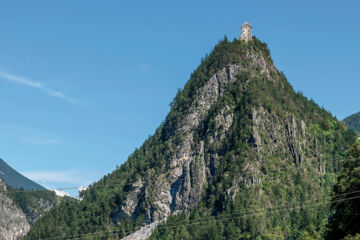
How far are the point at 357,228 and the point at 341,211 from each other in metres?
4.61

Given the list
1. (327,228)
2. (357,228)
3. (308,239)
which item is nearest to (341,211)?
(357,228)

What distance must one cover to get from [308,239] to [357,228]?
58174 millimetres

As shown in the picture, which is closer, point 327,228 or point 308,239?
point 327,228

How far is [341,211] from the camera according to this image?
104 m

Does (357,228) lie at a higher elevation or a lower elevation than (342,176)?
lower

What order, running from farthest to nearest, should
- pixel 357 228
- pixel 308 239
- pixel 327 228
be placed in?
pixel 308 239, pixel 327 228, pixel 357 228

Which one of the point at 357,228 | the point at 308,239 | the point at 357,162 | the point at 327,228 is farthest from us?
the point at 308,239

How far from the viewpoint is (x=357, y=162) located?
109 m

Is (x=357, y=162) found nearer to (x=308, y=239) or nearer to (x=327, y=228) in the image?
(x=327, y=228)

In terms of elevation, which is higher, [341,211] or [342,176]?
[342,176]

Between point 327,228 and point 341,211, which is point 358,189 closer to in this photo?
point 341,211

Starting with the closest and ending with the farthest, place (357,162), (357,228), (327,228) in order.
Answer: (357,228) → (357,162) → (327,228)

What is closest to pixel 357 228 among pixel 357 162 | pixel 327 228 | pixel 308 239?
pixel 357 162

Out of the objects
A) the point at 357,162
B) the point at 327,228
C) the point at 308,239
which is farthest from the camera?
the point at 308,239
